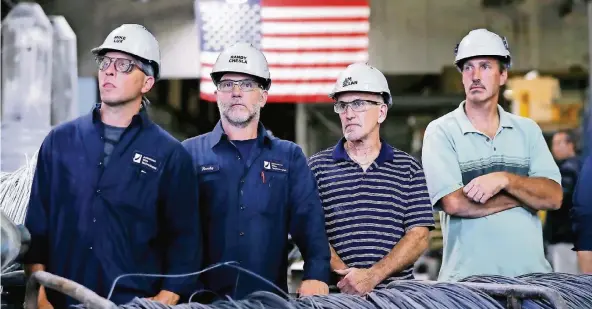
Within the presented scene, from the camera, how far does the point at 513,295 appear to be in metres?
2.76

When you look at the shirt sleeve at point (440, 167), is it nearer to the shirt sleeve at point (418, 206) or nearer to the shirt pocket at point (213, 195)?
the shirt sleeve at point (418, 206)

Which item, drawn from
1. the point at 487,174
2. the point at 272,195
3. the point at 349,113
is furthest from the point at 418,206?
the point at 272,195

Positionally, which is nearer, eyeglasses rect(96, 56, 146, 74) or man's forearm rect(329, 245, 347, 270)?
eyeglasses rect(96, 56, 146, 74)

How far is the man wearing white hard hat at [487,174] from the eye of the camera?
346cm

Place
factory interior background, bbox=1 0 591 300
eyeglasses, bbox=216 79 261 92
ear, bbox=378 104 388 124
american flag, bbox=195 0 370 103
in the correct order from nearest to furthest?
eyeglasses, bbox=216 79 261 92, ear, bbox=378 104 388 124, american flag, bbox=195 0 370 103, factory interior background, bbox=1 0 591 300

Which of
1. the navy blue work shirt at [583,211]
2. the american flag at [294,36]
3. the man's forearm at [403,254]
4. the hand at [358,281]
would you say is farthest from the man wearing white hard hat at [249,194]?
the american flag at [294,36]

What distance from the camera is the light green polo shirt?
3484 mm

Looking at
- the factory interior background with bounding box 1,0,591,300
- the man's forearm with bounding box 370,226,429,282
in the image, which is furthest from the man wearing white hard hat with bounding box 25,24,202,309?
the factory interior background with bounding box 1,0,591,300

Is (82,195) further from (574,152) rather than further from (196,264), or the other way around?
(574,152)

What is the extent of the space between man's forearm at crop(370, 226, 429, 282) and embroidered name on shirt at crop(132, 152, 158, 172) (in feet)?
2.77

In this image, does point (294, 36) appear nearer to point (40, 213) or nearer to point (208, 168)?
point (208, 168)

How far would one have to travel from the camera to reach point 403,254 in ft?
10.5

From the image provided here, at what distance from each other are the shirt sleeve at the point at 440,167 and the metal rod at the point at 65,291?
5.15ft

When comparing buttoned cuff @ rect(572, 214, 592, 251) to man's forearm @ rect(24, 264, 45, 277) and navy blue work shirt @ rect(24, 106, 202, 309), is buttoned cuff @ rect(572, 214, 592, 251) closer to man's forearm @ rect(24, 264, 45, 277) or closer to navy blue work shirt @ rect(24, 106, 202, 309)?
navy blue work shirt @ rect(24, 106, 202, 309)
